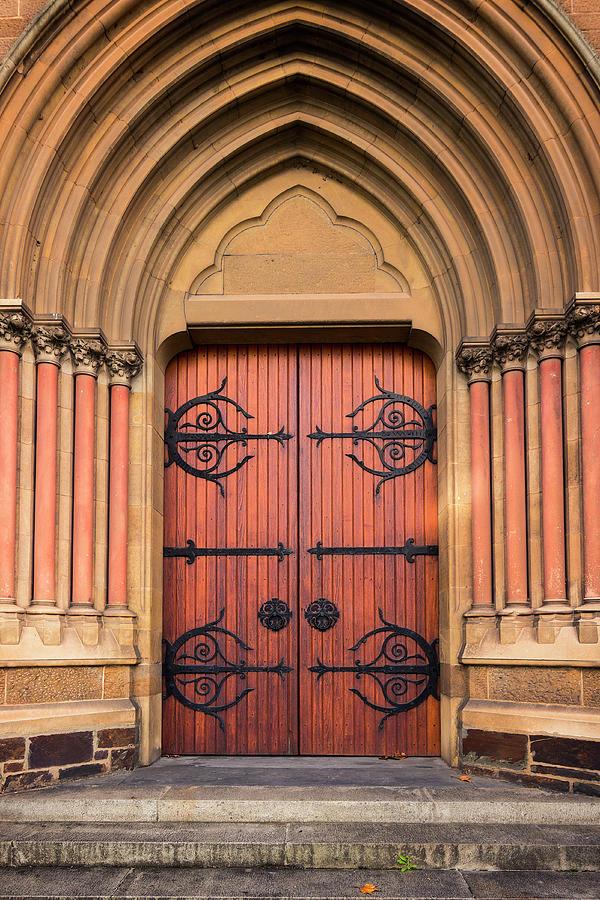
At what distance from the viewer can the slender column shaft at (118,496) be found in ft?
22.2

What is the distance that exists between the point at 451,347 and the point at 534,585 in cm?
181

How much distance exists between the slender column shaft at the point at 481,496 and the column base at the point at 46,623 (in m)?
2.77

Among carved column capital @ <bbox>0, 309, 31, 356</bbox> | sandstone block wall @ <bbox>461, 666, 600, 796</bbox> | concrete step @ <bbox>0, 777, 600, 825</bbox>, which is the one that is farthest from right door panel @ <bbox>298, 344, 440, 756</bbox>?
carved column capital @ <bbox>0, 309, 31, 356</bbox>

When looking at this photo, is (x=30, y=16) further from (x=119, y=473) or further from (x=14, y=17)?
(x=119, y=473)

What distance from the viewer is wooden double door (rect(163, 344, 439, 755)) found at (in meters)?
7.13

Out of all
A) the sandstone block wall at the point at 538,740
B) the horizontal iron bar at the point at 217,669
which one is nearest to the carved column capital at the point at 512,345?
the sandstone block wall at the point at 538,740

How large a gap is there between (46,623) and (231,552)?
155 centimetres

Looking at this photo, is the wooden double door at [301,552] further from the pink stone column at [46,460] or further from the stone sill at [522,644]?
the pink stone column at [46,460]

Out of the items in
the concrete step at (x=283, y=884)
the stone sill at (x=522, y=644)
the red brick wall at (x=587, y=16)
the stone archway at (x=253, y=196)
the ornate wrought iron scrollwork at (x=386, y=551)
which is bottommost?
the concrete step at (x=283, y=884)

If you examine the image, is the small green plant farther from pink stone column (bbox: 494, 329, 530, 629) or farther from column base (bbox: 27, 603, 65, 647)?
column base (bbox: 27, 603, 65, 647)

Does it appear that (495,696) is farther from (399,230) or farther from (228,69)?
(228,69)

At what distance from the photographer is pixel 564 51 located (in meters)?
6.25

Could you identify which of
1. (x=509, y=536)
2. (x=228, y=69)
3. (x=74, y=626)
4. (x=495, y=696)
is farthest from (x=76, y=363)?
(x=495, y=696)

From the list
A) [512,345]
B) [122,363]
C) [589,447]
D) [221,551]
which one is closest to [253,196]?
[122,363]
